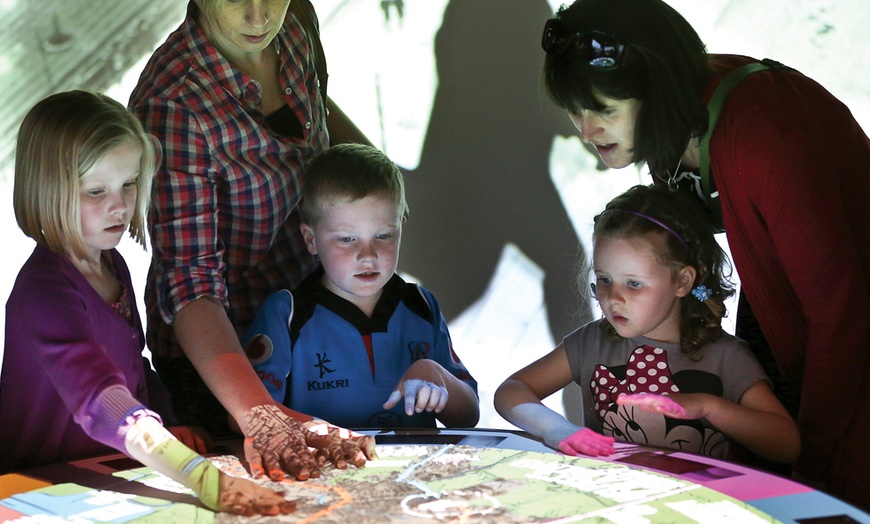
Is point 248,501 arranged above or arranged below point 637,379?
below

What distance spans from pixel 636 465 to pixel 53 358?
37.7 inches

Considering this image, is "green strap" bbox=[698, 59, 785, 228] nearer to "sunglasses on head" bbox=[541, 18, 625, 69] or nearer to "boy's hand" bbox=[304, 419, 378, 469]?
"sunglasses on head" bbox=[541, 18, 625, 69]

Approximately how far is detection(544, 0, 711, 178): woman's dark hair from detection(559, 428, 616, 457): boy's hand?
1.80ft

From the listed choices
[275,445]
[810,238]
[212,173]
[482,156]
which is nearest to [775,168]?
[810,238]

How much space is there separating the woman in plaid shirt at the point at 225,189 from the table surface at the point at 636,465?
0.60 ft

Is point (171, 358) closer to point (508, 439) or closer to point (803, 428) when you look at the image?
point (508, 439)

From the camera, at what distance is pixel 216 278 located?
1.99 meters

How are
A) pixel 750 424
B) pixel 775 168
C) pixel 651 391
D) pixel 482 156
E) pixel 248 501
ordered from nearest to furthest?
pixel 248 501 < pixel 775 168 < pixel 750 424 < pixel 651 391 < pixel 482 156

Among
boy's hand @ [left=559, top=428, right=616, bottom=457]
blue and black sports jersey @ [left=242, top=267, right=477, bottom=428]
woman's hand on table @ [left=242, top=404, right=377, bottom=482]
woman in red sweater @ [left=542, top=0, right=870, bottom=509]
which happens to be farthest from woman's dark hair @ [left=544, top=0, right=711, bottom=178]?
woman's hand on table @ [left=242, top=404, right=377, bottom=482]

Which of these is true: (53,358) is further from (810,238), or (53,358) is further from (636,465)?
(810,238)

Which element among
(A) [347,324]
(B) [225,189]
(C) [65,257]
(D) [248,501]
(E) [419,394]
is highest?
(B) [225,189]

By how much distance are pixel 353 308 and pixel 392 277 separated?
144 mm

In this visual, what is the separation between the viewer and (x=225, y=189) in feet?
6.89

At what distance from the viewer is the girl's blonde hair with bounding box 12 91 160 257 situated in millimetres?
1755
